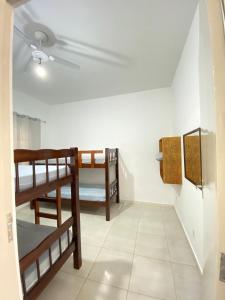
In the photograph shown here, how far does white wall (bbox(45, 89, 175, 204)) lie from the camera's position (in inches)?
124

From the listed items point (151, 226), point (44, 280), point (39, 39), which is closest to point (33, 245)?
point (44, 280)

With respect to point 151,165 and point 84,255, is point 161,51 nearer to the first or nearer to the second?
point 151,165

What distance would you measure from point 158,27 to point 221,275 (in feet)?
6.65

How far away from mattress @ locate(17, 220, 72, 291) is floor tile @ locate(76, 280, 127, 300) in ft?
1.27

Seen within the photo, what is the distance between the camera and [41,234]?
1.28 metres

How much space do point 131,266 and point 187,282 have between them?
0.53 meters

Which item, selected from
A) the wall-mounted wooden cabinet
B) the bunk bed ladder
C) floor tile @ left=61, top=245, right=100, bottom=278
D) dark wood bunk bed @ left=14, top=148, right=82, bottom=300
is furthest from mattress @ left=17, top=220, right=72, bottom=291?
the wall-mounted wooden cabinet

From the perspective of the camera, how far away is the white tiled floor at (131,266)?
4.07 ft

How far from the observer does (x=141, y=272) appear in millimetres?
1441

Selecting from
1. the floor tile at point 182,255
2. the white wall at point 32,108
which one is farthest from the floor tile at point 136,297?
the white wall at point 32,108

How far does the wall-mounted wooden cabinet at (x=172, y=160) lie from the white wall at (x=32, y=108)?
10.2 feet

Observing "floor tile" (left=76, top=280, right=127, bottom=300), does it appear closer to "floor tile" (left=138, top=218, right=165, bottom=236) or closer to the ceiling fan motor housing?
"floor tile" (left=138, top=218, right=165, bottom=236)

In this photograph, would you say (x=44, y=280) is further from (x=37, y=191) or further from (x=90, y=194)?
(x=90, y=194)

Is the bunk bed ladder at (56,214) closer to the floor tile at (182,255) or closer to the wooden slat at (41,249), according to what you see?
the wooden slat at (41,249)
